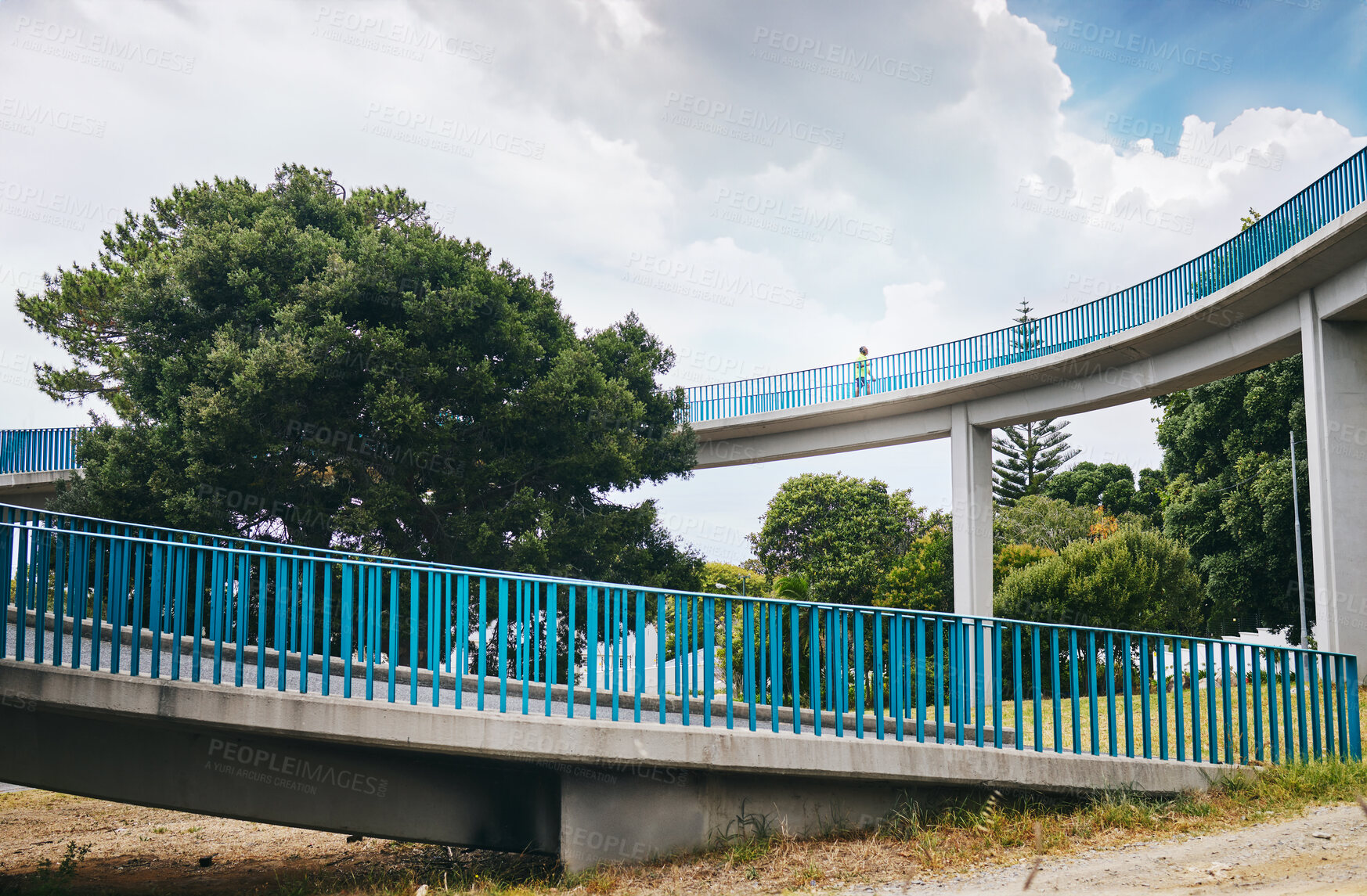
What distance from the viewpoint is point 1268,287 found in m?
18.2

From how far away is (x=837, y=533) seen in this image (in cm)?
4250

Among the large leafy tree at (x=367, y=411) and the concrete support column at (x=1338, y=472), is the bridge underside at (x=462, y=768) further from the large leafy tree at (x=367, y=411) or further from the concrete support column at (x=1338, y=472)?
the concrete support column at (x=1338, y=472)

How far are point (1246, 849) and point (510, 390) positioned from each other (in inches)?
584

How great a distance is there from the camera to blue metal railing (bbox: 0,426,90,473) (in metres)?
26.6

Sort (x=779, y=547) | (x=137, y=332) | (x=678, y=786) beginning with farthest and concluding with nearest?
(x=779, y=547) < (x=137, y=332) < (x=678, y=786)

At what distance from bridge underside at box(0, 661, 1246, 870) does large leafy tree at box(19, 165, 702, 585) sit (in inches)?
412

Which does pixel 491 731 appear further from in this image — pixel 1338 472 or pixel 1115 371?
pixel 1115 371

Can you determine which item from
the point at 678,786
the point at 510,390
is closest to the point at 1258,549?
the point at 510,390

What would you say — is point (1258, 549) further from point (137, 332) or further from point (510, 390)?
point (137, 332)
